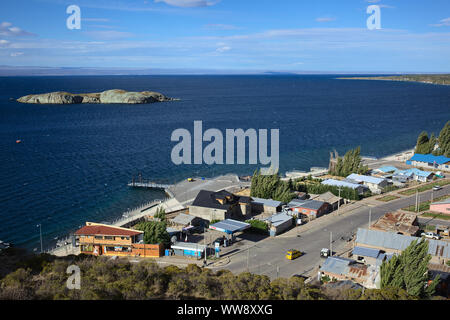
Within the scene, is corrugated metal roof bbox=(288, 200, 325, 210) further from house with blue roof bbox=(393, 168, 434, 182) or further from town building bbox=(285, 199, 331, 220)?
house with blue roof bbox=(393, 168, 434, 182)

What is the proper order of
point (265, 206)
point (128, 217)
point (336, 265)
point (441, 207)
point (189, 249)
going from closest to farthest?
point (336, 265), point (189, 249), point (441, 207), point (128, 217), point (265, 206)

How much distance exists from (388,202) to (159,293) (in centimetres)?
3524

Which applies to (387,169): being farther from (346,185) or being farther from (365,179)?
(346,185)

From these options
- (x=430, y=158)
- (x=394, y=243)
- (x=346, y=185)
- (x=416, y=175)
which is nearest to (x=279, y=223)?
(x=394, y=243)

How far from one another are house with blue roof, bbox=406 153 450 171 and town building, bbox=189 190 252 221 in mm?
35583

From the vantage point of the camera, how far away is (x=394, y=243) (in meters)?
31.9

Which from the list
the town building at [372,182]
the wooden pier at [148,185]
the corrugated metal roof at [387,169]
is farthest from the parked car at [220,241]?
the corrugated metal roof at [387,169]

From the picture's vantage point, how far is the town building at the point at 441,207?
136 feet

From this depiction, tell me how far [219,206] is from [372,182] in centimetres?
2346

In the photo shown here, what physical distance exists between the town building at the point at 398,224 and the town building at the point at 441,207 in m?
6.01

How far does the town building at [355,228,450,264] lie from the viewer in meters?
30.4

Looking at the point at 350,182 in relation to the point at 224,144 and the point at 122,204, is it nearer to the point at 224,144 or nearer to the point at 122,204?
the point at 122,204

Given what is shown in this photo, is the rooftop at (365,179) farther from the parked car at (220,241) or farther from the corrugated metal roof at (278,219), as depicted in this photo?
the parked car at (220,241)
